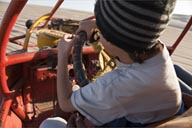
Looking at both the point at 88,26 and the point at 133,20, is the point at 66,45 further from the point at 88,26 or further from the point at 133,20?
the point at 133,20

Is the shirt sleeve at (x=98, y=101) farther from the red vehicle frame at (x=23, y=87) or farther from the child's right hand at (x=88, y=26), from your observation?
the red vehicle frame at (x=23, y=87)

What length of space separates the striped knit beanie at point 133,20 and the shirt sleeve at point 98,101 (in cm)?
14

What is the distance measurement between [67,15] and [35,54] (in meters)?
8.96

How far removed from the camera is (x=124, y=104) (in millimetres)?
1420

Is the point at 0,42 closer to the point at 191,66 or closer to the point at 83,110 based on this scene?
the point at 83,110

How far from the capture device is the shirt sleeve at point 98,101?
1.41 m

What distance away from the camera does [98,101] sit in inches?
A: 56.6

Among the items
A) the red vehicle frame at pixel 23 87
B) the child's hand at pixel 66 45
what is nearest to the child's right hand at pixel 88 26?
the child's hand at pixel 66 45

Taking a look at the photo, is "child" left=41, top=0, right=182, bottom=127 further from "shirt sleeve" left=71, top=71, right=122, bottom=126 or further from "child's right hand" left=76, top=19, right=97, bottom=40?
"child's right hand" left=76, top=19, right=97, bottom=40

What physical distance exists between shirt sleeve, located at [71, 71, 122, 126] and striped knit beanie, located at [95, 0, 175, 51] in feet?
0.45

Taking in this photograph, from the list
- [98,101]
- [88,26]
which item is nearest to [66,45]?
[88,26]

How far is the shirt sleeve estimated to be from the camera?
1.41 metres

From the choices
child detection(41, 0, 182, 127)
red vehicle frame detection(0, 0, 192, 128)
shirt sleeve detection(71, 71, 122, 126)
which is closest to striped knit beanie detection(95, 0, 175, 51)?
child detection(41, 0, 182, 127)

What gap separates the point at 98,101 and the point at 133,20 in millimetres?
294
